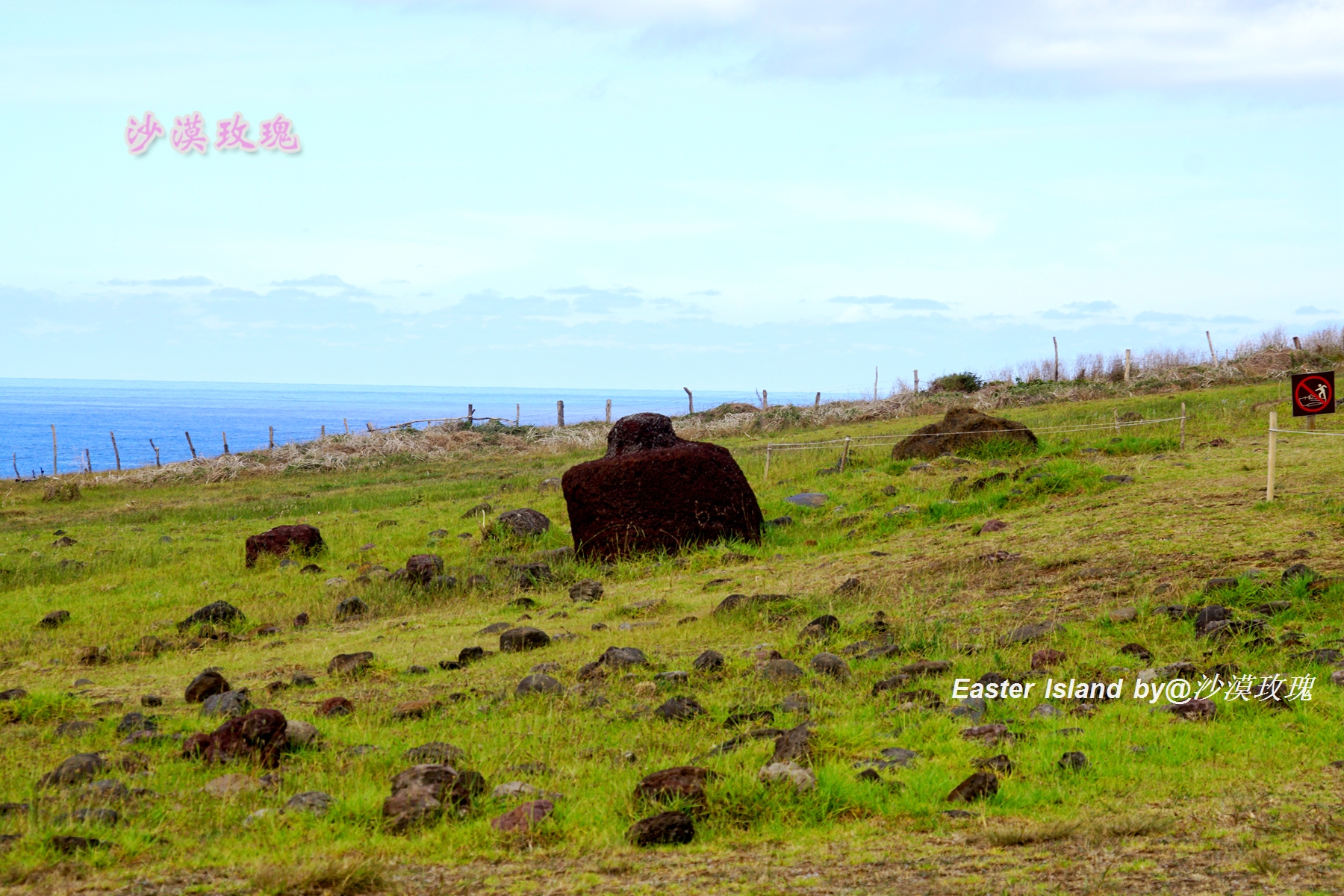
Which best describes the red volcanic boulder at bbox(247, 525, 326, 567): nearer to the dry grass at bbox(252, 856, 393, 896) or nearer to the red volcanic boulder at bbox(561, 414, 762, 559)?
the red volcanic boulder at bbox(561, 414, 762, 559)

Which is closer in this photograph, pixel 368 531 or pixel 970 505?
pixel 970 505

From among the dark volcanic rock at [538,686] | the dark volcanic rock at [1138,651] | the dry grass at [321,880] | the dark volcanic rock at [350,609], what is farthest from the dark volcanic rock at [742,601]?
the dry grass at [321,880]

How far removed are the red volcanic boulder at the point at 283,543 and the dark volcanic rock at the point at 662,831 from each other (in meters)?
13.0

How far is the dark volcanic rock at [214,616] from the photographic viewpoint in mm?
12398

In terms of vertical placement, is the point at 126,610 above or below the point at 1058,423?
below

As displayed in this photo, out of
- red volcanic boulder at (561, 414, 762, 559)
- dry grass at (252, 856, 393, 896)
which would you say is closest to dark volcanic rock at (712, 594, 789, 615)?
red volcanic boulder at (561, 414, 762, 559)

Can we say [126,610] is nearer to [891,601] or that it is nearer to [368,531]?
[368,531]

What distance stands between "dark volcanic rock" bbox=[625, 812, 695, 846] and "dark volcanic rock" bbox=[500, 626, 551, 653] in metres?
4.93

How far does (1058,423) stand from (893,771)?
22.8 m

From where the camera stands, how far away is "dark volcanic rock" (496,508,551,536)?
16.6m

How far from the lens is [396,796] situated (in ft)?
17.7

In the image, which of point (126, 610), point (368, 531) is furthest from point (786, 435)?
point (126, 610)

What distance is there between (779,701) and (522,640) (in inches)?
128

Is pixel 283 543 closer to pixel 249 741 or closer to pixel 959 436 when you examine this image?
pixel 249 741
